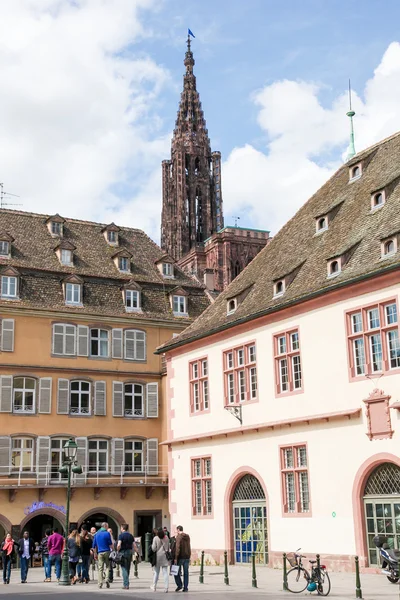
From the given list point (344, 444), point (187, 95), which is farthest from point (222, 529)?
point (187, 95)

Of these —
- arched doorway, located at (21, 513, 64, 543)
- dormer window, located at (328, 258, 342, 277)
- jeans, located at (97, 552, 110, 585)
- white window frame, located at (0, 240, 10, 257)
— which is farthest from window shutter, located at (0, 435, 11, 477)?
dormer window, located at (328, 258, 342, 277)

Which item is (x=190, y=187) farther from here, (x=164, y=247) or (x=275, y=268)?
(x=275, y=268)

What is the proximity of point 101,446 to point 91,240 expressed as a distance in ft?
38.7

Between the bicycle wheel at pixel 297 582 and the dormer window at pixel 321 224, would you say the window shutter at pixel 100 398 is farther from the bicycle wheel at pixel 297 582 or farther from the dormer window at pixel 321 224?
the bicycle wheel at pixel 297 582

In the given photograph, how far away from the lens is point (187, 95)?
392 feet

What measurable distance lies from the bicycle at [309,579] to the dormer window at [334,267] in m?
8.67

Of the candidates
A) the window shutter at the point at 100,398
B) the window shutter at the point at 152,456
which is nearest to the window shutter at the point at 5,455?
the window shutter at the point at 100,398

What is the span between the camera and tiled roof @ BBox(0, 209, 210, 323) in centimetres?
3934

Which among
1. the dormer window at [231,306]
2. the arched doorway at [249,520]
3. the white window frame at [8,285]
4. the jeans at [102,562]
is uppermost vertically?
the white window frame at [8,285]

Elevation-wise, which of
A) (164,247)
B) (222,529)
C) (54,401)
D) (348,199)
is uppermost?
(164,247)

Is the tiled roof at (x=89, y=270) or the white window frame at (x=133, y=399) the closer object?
the tiled roof at (x=89, y=270)

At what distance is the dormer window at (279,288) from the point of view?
2644 cm

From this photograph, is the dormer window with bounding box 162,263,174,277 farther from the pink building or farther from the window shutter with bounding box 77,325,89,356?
the pink building

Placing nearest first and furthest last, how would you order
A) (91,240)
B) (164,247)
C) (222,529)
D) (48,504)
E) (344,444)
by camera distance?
(344,444)
(222,529)
(48,504)
(91,240)
(164,247)
